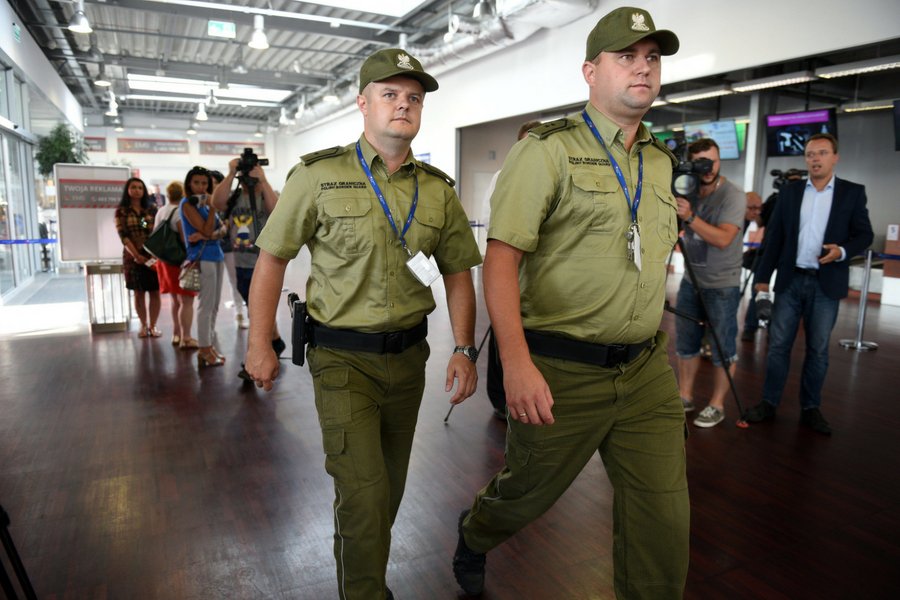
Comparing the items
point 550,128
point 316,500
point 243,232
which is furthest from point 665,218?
point 243,232

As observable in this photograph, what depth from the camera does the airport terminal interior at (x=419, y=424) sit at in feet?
7.52

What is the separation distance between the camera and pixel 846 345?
238 inches

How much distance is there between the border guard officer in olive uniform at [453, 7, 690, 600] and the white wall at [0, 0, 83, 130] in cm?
977

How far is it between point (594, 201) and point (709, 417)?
8.54ft

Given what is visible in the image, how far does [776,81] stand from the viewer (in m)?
7.65

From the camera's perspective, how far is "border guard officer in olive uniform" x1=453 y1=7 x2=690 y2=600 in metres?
1.64

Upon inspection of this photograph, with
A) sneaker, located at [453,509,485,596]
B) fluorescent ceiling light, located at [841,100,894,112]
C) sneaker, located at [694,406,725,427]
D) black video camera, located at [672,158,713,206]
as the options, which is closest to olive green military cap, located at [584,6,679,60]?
sneaker, located at [453,509,485,596]

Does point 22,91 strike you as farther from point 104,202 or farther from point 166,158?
point 166,158

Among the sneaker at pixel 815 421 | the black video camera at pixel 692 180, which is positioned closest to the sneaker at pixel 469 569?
the black video camera at pixel 692 180

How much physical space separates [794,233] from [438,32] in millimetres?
9722

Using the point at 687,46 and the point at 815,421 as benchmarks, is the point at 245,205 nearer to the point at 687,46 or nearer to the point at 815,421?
the point at 815,421

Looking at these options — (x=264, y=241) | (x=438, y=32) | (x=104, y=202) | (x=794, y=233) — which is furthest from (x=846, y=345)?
(x=438, y=32)

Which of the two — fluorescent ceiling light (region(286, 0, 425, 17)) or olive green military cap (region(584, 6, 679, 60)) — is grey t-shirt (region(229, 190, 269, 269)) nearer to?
olive green military cap (region(584, 6, 679, 60))

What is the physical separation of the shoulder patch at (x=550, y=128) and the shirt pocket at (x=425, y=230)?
422mm
